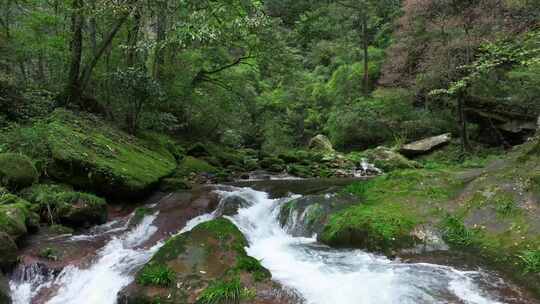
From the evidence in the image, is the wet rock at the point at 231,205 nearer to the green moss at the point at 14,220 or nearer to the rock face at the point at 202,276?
the rock face at the point at 202,276

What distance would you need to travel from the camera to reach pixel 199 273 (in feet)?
16.7

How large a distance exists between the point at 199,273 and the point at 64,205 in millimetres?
3880

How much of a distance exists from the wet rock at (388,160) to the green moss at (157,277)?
13.0 m

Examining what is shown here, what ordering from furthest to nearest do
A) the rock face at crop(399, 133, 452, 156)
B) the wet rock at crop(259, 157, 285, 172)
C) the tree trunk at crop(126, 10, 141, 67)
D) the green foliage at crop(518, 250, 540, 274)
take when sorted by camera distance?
the rock face at crop(399, 133, 452, 156)
the wet rock at crop(259, 157, 285, 172)
the tree trunk at crop(126, 10, 141, 67)
the green foliage at crop(518, 250, 540, 274)

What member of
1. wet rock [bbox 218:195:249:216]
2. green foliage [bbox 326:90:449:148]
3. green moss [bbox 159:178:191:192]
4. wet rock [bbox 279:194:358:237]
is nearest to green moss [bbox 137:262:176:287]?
wet rock [bbox 279:194:358:237]

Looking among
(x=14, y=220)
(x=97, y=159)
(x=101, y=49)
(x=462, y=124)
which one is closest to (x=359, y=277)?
(x=14, y=220)

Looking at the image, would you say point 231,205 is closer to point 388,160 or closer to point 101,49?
point 101,49

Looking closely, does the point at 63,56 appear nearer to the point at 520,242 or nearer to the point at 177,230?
the point at 177,230

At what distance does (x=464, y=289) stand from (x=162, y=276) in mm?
3963

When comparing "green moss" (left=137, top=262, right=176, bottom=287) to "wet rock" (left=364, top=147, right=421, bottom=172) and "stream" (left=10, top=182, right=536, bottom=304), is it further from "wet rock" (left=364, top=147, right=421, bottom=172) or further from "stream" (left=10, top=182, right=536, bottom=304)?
"wet rock" (left=364, top=147, right=421, bottom=172)

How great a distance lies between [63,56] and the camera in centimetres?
1292

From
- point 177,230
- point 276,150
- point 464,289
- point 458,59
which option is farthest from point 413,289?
point 276,150

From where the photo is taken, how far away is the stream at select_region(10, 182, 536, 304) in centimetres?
472

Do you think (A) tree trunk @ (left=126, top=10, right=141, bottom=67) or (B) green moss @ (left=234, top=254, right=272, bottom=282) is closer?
(B) green moss @ (left=234, top=254, right=272, bottom=282)
